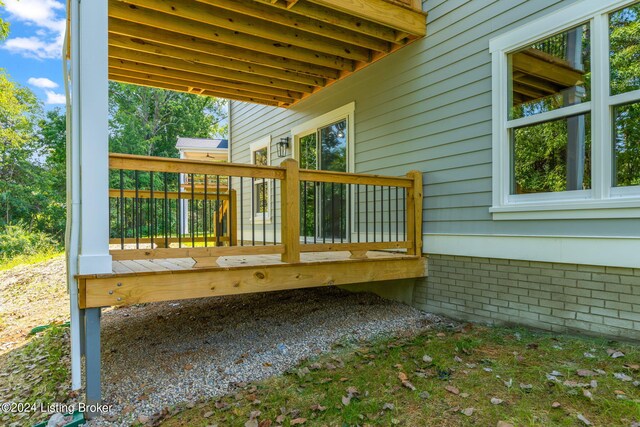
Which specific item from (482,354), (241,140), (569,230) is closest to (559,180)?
(569,230)

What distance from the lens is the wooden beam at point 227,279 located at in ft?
9.22

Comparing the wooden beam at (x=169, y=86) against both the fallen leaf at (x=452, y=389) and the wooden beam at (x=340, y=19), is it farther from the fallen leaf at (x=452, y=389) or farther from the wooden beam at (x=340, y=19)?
the fallen leaf at (x=452, y=389)

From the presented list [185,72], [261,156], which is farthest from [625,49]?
[261,156]

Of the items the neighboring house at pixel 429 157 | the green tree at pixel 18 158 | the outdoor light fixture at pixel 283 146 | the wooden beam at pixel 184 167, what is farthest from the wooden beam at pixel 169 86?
the green tree at pixel 18 158

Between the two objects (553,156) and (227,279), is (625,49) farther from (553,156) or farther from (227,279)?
(227,279)

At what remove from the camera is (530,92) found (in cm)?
353

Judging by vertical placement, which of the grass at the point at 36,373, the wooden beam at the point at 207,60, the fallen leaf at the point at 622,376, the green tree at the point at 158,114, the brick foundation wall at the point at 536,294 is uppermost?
the green tree at the point at 158,114

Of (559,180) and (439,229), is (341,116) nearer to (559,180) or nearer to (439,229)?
(439,229)

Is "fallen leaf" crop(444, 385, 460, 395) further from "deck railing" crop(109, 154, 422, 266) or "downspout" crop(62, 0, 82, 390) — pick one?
Answer: "downspout" crop(62, 0, 82, 390)

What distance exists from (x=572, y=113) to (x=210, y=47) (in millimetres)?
4295

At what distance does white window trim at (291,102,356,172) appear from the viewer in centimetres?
584

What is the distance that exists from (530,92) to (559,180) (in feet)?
2.93

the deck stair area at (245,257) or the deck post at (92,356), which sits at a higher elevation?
the deck stair area at (245,257)

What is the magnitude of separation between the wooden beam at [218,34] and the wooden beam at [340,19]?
877mm
